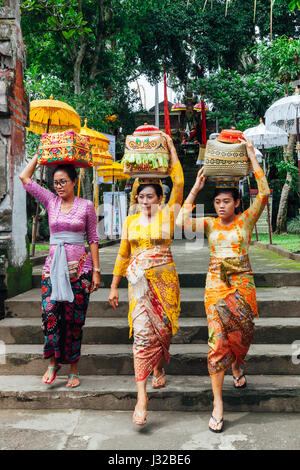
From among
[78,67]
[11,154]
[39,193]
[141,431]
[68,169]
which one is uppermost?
[78,67]

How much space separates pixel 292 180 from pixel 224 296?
321 inches

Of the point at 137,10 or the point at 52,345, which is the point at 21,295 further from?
the point at 137,10

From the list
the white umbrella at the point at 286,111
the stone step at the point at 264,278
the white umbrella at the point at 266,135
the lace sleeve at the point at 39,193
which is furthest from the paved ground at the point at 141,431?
the white umbrella at the point at 266,135

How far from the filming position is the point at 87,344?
388cm

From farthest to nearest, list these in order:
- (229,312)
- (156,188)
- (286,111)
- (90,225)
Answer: (286,111) < (90,225) < (156,188) < (229,312)

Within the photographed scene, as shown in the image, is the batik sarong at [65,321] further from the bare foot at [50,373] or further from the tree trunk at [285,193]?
the tree trunk at [285,193]

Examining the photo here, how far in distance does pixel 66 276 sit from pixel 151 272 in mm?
623

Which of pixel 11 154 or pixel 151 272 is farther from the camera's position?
pixel 11 154

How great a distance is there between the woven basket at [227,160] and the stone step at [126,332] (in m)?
1.49

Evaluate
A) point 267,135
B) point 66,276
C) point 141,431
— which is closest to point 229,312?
point 141,431

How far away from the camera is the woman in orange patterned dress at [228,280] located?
2.86m

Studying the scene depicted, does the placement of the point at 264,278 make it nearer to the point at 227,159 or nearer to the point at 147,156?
the point at 227,159

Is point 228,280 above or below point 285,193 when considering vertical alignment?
below

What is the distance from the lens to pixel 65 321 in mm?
3250
